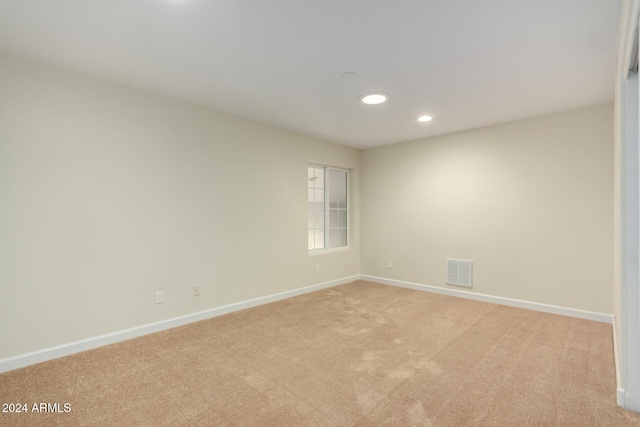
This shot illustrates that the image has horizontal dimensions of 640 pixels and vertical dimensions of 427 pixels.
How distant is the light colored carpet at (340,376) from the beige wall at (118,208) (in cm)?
42

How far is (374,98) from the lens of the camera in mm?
3148

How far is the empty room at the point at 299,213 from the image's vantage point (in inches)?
74.3

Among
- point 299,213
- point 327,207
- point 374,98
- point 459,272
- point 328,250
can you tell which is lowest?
point 459,272

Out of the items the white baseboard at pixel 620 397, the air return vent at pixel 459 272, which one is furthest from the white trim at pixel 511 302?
the white baseboard at pixel 620 397

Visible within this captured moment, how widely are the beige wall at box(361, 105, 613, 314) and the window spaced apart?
632 millimetres

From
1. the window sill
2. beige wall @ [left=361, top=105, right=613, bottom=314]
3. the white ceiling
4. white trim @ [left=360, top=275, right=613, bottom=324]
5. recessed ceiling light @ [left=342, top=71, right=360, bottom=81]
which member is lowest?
white trim @ [left=360, top=275, right=613, bottom=324]

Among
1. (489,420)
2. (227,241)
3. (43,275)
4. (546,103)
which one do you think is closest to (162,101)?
(227,241)

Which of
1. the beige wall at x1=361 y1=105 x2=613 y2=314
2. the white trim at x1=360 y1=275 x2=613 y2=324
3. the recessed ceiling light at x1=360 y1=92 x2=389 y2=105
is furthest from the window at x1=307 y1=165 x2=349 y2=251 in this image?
the recessed ceiling light at x1=360 y1=92 x2=389 y2=105

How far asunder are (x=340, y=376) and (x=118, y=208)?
253 centimetres

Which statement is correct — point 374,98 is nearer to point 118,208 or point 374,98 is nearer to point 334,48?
point 334,48

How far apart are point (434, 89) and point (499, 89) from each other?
638 mm

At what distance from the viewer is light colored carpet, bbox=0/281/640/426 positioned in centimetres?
181

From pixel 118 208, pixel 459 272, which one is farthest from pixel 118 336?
pixel 459 272

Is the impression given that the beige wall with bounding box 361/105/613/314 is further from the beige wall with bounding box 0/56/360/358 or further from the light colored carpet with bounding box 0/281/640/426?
the beige wall with bounding box 0/56/360/358
